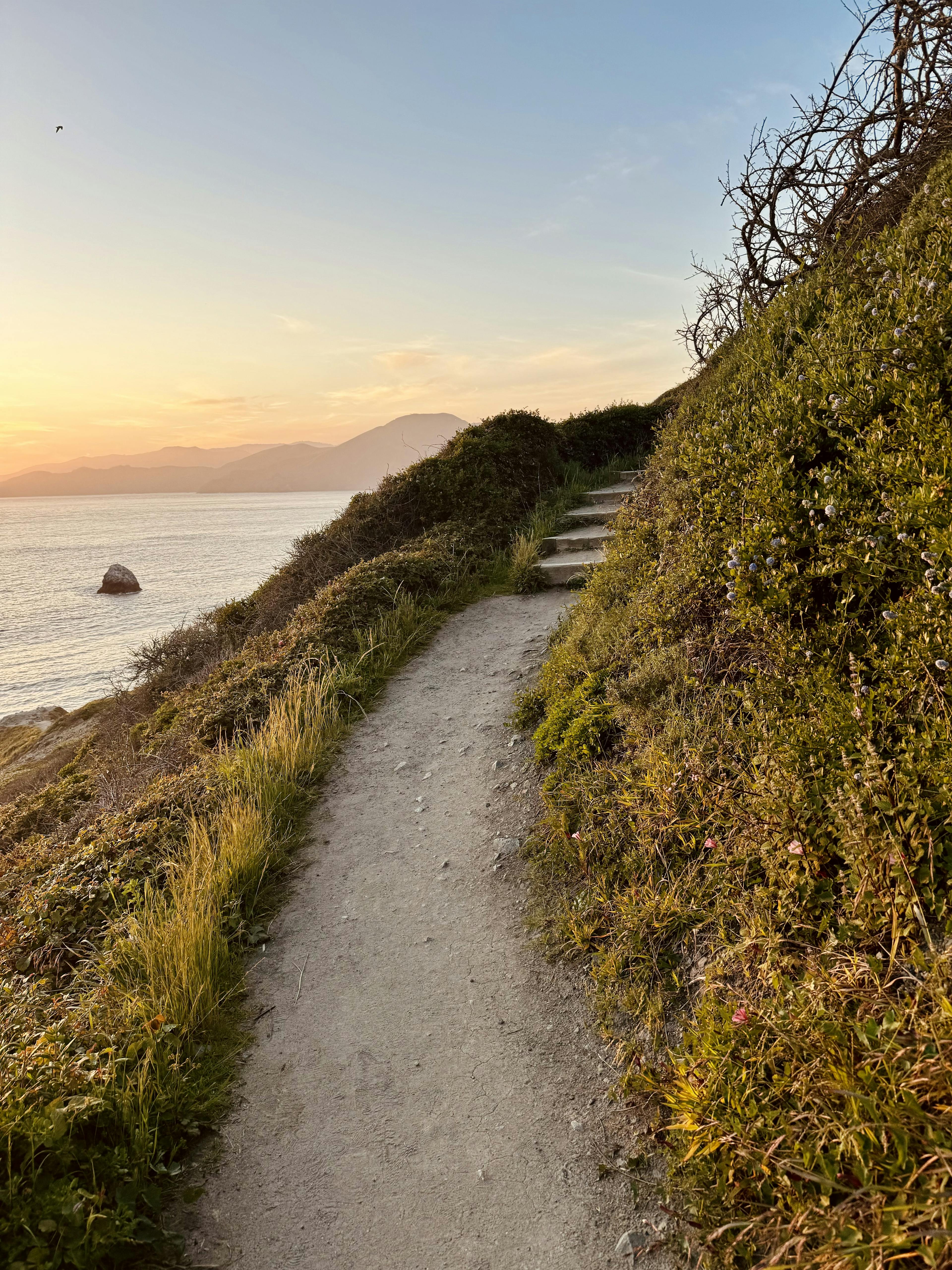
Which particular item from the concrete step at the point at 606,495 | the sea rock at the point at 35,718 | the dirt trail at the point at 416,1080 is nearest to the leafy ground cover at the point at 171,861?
the dirt trail at the point at 416,1080

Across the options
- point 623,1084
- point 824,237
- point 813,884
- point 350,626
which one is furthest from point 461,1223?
point 824,237

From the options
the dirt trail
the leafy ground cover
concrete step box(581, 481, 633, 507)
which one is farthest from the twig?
concrete step box(581, 481, 633, 507)

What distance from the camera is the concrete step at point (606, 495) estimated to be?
12.3 metres

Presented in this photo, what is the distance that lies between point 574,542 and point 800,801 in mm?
8144

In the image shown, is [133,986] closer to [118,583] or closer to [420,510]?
[420,510]

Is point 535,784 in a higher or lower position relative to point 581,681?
lower

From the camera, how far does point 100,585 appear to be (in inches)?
1281

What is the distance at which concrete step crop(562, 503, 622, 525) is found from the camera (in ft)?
37.2

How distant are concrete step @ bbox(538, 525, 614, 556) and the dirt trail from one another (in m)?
5.87

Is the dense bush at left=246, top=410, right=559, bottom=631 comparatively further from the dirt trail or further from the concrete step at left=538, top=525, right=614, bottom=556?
the dirt trail

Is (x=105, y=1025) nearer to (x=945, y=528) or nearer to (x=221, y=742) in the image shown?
(x=221, y=742)

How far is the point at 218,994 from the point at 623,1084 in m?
2.17

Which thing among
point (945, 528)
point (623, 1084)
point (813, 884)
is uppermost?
point (945, 528)

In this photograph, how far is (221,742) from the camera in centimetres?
646
